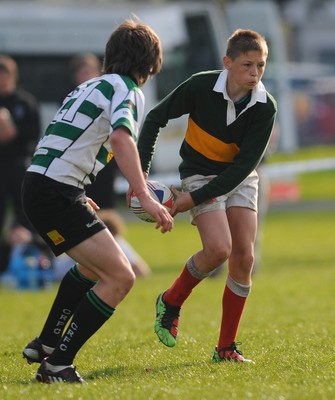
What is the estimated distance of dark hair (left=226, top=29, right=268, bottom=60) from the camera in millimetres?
6531

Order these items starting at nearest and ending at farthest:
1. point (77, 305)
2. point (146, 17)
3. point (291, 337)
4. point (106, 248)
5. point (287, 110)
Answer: point (106, 248), point (77, 305), point (291, 337), point (146, 17), point (287, 110)

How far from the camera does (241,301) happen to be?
6789mm

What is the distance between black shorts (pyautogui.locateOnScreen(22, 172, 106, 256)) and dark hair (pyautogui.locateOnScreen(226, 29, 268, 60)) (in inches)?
52.4

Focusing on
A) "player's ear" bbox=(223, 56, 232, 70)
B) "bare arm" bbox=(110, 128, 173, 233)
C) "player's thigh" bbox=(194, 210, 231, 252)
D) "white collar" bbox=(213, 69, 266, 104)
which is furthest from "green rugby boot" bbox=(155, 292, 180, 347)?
"player's ear" bbox=(223, 56, 232, 70)

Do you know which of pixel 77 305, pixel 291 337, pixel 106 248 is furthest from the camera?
pixel 291 337

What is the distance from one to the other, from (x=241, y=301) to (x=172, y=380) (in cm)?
102

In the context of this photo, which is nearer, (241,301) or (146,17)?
(241,301)

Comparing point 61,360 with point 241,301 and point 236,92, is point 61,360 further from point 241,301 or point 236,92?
point 236,92

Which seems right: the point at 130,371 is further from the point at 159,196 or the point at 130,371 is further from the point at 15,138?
the point at 15,138

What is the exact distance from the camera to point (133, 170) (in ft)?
18.7

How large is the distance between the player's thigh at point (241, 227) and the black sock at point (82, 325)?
3.56 ft

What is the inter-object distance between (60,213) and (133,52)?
0.95 metres

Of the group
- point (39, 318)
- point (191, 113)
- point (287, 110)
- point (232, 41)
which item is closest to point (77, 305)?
point (191, 113)

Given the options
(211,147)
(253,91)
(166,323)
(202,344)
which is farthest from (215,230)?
(202,344)
